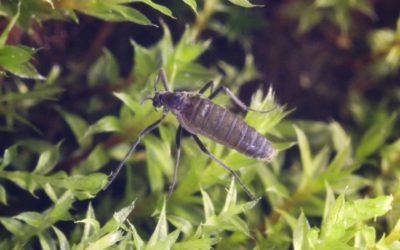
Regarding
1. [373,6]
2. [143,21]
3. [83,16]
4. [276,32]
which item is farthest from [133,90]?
[373,6]

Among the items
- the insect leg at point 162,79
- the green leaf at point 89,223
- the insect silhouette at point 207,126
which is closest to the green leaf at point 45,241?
the green leaf at point 89,223

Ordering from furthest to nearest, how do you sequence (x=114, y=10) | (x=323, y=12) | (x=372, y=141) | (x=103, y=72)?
(x=323, y=12) → (x=103, y=72) → (x=372, y=141) → (x=114, y=10)

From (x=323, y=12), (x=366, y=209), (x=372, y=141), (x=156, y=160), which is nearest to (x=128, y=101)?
(x=156, y=160)

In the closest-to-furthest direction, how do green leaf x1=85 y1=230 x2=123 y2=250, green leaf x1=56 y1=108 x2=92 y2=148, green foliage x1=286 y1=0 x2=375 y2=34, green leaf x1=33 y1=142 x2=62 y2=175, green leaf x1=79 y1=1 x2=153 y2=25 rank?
green leaf x1=85 y1=230 x2=123 y2=250 < green leaf x1=79 y1=1 x2=153 y2=25 < green leaf x1=33 y1=142 x2=62 y2=175 < green leaf x1=56 y1=108 x2=92 y2=148 < green foliage x1=286 y1=0 x2=375 y2=34

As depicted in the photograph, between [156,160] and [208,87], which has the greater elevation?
[208,87]

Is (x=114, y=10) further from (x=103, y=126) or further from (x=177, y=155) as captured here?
(x=177, y=155)

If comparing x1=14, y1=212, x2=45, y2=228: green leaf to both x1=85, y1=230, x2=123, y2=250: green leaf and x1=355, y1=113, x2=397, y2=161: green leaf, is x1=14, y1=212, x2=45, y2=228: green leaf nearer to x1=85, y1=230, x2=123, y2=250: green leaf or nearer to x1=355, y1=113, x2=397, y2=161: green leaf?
x1=85, y1=230, x2=123, y2=250: green leaf

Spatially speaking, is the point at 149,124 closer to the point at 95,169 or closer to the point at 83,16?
the point at 95,169

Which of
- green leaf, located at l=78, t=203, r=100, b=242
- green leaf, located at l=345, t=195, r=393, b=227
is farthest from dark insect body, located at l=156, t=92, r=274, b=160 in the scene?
green leaf, located at l=78, t=203, r=100, b=242
